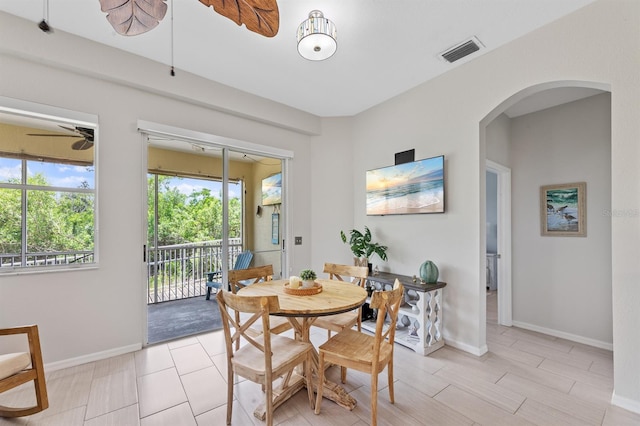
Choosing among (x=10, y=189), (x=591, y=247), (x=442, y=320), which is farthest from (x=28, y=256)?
(x=591, y=247)

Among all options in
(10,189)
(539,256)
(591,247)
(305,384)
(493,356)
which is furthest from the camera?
(539,256)

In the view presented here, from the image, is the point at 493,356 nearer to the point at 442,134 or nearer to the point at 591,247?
the point at 591,247

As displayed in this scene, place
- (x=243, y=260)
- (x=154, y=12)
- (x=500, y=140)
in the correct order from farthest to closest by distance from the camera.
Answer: (x=243, y=260) < (x=500, y=140) < (x=154, y=12)

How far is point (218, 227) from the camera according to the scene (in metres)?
3.57

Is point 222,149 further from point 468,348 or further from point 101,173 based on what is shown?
point 468,348

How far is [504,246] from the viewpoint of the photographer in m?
3.76

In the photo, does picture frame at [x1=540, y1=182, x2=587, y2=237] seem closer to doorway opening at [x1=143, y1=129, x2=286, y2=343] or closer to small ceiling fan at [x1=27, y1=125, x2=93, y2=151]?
doorway opening at [x1=143, y1=129, x2=286, y2=343]

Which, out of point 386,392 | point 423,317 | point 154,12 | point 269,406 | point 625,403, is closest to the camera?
point 269,406

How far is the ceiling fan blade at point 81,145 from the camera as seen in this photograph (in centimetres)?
269

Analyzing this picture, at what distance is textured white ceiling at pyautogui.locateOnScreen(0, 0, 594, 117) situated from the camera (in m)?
2.21

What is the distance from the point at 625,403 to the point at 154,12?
4.25m

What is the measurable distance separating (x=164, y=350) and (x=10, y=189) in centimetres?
205

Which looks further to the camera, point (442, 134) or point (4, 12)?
point (442, 134)

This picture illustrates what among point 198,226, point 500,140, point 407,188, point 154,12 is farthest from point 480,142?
point 198,226
